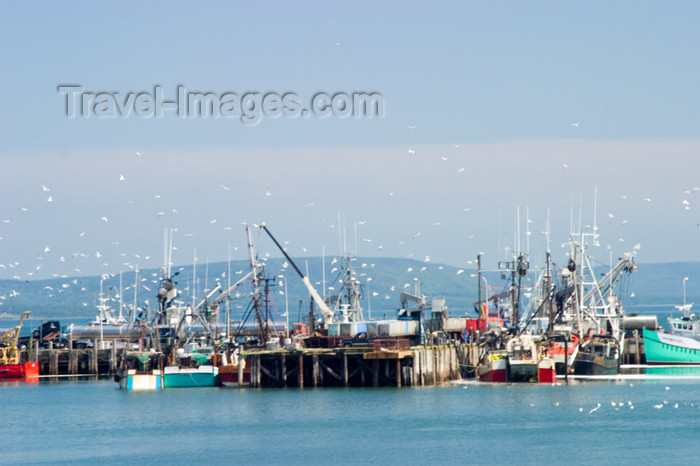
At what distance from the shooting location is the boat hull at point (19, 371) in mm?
105688

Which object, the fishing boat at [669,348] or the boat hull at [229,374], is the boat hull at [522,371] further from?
the fishing boat at [669,348]

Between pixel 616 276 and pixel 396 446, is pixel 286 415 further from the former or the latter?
pixel 616 276

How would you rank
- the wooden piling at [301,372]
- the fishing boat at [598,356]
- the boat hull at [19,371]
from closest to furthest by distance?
1. the wooden piling at [301,372]
2. the fishing boat at [598,356]
3. the boat hull at [19,371]

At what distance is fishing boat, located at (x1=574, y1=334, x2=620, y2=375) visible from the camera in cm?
9269

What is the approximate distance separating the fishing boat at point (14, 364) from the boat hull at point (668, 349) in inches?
2096

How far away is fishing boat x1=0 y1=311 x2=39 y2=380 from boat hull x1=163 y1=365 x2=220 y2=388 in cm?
2204

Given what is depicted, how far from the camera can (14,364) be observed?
106812 millimetres

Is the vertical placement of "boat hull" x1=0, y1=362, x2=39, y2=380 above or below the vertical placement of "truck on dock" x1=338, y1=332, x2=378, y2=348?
below

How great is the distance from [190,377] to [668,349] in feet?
148

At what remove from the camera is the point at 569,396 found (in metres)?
79.1

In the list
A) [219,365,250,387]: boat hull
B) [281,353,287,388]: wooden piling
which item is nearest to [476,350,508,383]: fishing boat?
[281,353,287,388]: wooden piling

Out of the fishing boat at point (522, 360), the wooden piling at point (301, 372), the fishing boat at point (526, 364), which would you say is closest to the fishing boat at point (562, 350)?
the fishing boat at point (526, 364)

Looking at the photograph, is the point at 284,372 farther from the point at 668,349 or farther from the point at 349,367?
the point at 668,349

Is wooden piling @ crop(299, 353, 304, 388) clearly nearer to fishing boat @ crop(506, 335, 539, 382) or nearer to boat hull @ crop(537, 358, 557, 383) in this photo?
fishing boat @ crop(506, 335, 539, 382)
